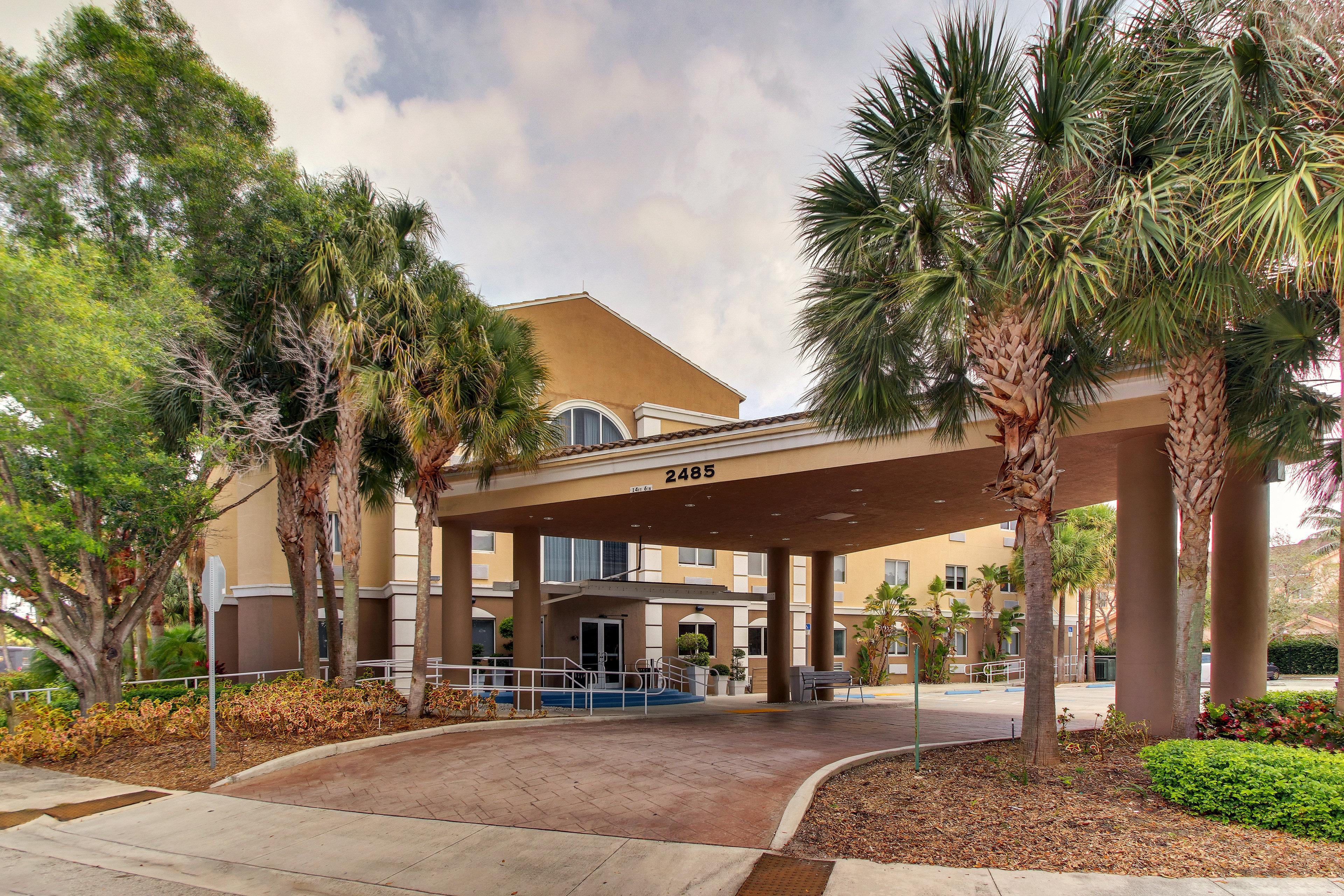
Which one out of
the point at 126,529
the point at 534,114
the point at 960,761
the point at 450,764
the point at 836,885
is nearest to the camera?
the point at 836,885

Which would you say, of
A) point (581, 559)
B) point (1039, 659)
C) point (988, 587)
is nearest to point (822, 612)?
point (581, 559)

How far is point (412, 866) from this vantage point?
23.5 ft

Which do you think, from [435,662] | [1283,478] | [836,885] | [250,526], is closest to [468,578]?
[435,662]

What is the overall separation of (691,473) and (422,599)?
559 cm

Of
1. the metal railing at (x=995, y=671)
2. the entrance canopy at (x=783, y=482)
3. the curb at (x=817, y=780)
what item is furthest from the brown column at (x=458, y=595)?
the metal railing at (x=995, y=671)

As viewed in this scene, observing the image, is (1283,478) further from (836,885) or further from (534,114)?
(534,114)

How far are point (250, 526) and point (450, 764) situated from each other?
48.7ft

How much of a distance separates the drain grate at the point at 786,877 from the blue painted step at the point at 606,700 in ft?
48.8

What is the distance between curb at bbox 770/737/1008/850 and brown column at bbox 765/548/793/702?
10.8 m

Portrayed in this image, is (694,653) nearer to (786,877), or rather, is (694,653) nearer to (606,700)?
(606,700)

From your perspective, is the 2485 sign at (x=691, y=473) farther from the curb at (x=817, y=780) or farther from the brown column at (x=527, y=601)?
the brown column at (x=527, y=601)

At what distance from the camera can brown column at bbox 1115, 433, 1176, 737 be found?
38.6 ft

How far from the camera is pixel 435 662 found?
20.1 meters

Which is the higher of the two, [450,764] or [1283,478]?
[1283,478]
